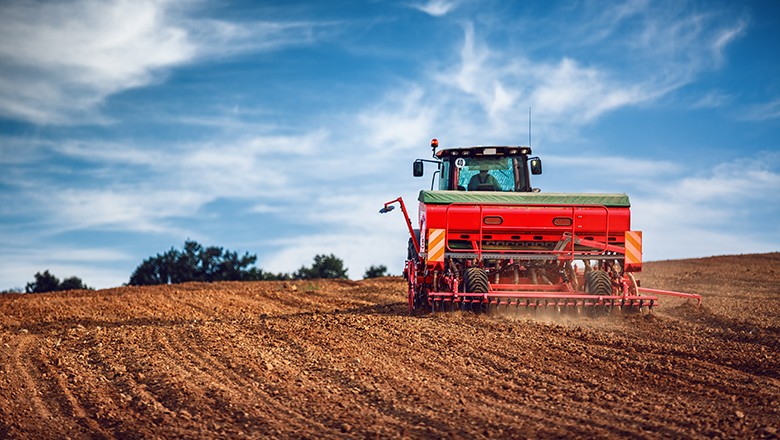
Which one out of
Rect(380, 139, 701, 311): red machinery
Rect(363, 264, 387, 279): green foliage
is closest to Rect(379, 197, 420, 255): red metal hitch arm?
Rect(380, 139, 701, 311): red machinery

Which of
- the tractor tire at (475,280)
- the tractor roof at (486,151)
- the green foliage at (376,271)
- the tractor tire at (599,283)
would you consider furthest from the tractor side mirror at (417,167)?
the green foliage at (376,271)

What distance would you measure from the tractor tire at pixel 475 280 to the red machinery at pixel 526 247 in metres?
0.02

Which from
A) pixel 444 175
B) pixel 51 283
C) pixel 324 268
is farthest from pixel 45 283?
pixel 444 175

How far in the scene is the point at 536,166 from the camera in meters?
14.9

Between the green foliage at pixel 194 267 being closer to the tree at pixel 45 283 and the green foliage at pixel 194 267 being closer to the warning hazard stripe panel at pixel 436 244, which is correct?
the tree at pixel 45 283

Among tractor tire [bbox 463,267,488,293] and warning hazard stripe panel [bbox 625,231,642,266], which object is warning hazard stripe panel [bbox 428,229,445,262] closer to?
tractor tire [bbox 463,267,488,293]

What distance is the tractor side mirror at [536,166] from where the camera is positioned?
14.9m

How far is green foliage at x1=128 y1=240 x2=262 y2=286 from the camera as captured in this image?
38688 mm

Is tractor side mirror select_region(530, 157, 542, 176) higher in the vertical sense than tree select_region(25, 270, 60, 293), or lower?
higher

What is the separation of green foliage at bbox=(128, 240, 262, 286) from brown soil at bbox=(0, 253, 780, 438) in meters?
24.6

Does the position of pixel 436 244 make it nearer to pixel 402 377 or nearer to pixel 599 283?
pixel 599 283

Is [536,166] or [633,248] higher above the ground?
[536,166]

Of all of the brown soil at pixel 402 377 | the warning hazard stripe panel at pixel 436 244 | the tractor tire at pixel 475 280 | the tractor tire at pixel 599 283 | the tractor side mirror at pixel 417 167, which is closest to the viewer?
the brown soil at pixel 402 377

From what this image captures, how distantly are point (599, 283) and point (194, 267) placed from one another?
29.4 meters
